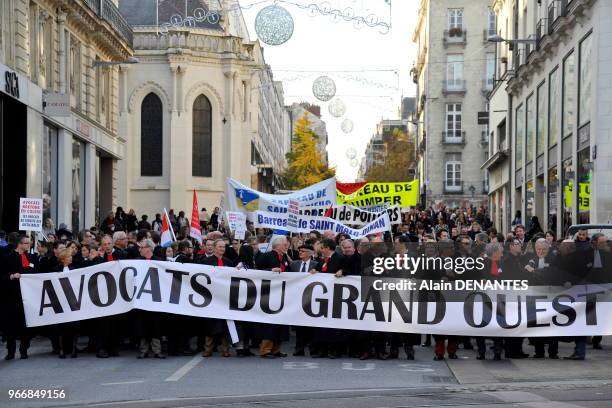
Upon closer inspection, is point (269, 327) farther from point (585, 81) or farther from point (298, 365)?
point (585, 81)

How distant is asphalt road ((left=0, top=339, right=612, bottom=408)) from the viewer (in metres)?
11.6

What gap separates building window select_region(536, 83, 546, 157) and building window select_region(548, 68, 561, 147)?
135 cm

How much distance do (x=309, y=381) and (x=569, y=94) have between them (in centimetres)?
2485

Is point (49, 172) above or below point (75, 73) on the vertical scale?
below

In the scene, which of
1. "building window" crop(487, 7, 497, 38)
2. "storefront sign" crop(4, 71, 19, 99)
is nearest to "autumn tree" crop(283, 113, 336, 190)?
"building window" crop(487, 7, 497, 38)

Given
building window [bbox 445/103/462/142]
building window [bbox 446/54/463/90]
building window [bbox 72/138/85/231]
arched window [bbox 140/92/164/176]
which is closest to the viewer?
building window [bbox 72/138/85/231]

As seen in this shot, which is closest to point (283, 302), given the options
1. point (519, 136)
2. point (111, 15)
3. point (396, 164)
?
point (111, 15)

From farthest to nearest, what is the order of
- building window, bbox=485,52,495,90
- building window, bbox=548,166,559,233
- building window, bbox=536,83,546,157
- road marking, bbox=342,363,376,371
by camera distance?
building window, bbox=485,52,495,90, building window, bbox=536,83,546,157, building window, bbox=548,166,559,233, road marking, bbox=342,363,376,371

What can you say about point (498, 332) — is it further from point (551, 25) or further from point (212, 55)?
point (212, 55)

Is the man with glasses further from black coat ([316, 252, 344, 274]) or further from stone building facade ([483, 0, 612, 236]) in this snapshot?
stone building facade ([483, 0, 612, 236])

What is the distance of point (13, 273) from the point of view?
16.1m

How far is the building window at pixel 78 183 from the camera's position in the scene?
36844mm

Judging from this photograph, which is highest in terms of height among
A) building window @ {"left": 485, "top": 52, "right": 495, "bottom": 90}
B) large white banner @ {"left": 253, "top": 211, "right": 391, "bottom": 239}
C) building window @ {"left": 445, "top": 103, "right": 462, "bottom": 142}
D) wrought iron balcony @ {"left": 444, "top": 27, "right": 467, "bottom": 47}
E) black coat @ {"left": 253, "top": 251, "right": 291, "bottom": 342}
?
wrought iron balcony @ {"left": 444, "top": 27, "right": 467, "bottom": 47}

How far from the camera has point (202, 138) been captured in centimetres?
6612
